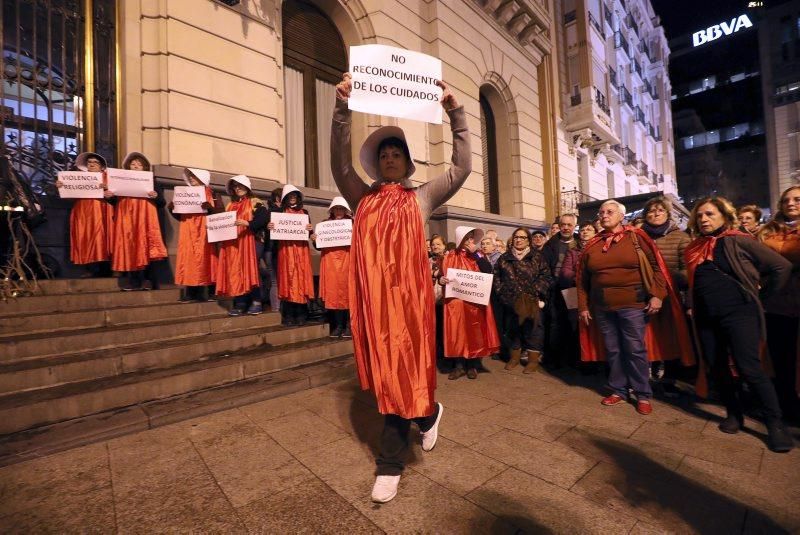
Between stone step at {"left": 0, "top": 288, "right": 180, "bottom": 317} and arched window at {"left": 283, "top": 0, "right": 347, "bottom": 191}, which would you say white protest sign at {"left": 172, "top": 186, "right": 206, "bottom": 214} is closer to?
stone step at {"left": 0, "top": 288, "right": 180, "bottom": 317}

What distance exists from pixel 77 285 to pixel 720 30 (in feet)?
230

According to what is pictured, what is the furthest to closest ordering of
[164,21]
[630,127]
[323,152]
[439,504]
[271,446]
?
1. [630,127]
2. [323,152]
3. [164,21]
4. [271,446]
5. [439,504]

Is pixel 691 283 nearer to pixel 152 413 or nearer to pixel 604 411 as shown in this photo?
pixel 604 411

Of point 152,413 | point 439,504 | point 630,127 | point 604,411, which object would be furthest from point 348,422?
point 630,127

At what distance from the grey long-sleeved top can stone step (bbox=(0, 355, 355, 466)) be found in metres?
2.21

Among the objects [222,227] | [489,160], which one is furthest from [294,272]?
[489,160]

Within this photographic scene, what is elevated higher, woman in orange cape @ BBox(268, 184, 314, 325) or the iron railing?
the iron railing

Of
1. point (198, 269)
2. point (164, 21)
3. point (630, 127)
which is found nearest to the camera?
point (198, 269)

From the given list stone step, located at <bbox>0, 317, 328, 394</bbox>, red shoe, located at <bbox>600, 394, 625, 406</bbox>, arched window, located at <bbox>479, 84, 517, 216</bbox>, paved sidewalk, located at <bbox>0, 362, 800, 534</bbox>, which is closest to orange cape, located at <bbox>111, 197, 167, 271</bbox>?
stone step, located at <bbox>0, 317, 328, 394</bbox>

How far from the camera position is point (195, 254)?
512 centimetres

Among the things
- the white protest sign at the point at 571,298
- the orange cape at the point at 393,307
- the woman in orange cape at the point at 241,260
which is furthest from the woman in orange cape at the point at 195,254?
the white protest sign at the point at 571,298

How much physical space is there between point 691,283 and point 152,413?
4.69m

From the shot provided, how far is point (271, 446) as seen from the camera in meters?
2.72

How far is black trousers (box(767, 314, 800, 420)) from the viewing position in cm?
329
